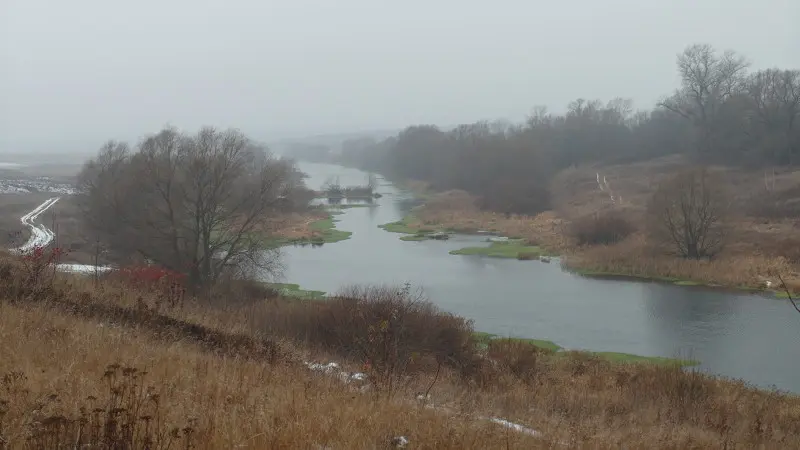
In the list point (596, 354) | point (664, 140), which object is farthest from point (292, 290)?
point (664, 140)

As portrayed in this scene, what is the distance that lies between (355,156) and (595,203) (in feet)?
372

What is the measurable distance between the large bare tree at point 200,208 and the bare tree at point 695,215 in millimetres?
19079

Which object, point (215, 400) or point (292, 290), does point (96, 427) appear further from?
point (292, 290)

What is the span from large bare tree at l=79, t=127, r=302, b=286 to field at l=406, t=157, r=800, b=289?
1592 cm

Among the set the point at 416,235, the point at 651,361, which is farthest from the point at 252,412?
the point at 416,235

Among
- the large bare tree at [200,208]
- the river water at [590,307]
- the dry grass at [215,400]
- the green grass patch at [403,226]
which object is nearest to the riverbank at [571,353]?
the river water at [590,307]

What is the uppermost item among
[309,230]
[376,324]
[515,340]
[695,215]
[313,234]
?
[695,215]

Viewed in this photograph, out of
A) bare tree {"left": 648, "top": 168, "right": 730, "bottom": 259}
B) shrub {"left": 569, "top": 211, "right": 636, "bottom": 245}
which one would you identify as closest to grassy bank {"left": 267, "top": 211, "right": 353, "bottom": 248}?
shrub {"left": 569, "top": 211, "right": 636, "bottom": 245}

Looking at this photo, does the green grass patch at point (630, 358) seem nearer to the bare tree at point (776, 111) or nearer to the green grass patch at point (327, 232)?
the green grass patch at point (327, 232)

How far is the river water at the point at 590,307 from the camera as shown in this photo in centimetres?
1864

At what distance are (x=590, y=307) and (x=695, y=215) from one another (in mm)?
10838

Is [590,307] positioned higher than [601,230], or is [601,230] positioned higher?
[601,230]

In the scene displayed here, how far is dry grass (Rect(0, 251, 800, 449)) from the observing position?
3.27m

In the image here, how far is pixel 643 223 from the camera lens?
37812mm
